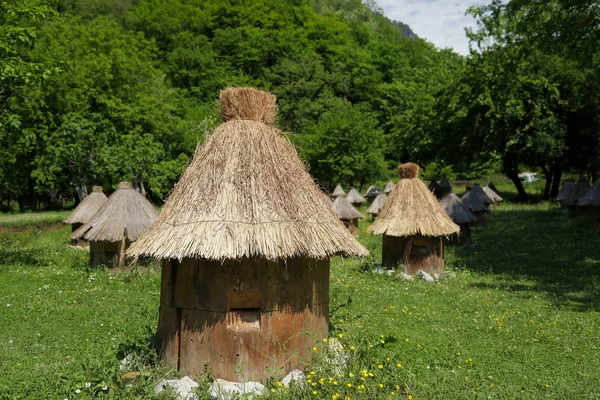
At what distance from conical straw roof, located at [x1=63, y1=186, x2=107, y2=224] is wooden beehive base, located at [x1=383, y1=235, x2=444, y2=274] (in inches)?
454

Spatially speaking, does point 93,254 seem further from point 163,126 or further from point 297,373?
point 163,126

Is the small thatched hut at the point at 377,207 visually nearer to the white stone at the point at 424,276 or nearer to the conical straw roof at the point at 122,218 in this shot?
the white stone at the point at 424,276

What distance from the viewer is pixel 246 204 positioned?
6938 mm

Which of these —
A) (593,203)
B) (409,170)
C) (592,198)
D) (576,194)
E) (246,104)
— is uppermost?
(246,104)

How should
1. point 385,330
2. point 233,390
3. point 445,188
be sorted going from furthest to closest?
point 445,188
point 385,330
point 233,390

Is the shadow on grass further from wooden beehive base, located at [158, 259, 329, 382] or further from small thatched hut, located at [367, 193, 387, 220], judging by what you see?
wooden beehive base, located at [158, 259, 329, 382]

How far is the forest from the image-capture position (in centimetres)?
2125

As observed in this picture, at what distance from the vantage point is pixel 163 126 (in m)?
35.2

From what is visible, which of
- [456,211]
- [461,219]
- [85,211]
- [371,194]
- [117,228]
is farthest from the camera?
[371,194]

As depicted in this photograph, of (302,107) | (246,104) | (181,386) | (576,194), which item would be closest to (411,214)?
(246,104)

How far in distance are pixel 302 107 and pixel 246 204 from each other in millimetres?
38848

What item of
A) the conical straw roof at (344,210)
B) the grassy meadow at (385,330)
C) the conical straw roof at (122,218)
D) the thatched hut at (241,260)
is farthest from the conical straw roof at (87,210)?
the thatched hut at (241,260)

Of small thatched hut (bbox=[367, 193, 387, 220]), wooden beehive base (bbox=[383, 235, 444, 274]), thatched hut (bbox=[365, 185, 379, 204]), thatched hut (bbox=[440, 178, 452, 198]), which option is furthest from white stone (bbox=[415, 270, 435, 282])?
thatched hut (bbox=[365, 185, 379, 204])

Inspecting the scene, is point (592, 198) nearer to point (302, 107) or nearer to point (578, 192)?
point (578, 192)
